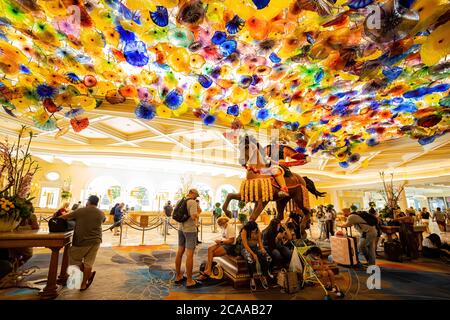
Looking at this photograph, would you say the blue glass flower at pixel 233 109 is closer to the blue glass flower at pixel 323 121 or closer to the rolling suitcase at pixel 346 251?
the blue glass flower at pixel 323 121

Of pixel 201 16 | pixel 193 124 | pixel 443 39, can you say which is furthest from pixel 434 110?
pixel 193 124

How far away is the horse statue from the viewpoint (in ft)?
11.5

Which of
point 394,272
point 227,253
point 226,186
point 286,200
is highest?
point 226,186

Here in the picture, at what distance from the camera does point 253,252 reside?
132 inches

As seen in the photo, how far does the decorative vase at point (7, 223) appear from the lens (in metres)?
2.74

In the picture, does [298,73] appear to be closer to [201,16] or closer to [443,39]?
[443,39]

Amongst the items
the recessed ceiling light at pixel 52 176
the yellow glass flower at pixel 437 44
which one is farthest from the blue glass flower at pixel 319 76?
the recessed ceiling light at pixel 52 176

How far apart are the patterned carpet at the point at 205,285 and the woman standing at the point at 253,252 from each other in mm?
208

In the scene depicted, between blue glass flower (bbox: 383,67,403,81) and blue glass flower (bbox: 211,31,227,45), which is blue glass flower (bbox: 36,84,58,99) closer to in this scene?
blue glass flower (bbox: 211,31,227,45)

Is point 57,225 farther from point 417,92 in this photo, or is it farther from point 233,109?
point 417,92

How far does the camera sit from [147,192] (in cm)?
1490

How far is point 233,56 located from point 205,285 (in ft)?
12.1

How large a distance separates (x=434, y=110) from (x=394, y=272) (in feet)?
11.8

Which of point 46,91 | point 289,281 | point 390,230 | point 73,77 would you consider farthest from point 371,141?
point 46,91
